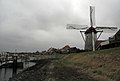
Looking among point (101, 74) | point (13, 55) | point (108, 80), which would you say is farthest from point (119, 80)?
point (13, 55)

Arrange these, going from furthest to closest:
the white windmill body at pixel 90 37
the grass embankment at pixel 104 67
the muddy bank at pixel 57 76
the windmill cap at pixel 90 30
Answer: the windmill cap at pixel 90 30 → the white windmill body at pixel 90 37 → the muddy bank at pixel 57 76 → the grass embankment at pixel 104 67

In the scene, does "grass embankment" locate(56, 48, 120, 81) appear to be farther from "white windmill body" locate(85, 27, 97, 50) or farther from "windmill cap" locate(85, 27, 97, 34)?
"windmill cap" locate(85, 27, 97, 34)

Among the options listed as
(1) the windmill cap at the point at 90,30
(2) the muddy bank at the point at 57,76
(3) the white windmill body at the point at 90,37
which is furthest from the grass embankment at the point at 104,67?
(1) the windmill cap at the point at 90,30

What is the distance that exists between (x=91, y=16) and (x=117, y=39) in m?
18.5

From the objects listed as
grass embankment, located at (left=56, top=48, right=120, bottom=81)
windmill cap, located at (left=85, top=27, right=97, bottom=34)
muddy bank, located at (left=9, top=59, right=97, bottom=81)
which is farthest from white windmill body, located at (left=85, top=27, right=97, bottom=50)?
muddy bank, located at (left=9, top=59, right=97, bottom=81)

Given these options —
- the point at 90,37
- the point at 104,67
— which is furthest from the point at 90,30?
the point at 104,67

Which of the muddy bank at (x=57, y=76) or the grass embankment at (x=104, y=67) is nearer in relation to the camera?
the grass embankment at (x=104, y=67)

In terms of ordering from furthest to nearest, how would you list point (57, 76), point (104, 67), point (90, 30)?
point (90, 30) → point (104, 67) → point (57, 76)

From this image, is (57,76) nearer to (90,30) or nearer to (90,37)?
(90,37)

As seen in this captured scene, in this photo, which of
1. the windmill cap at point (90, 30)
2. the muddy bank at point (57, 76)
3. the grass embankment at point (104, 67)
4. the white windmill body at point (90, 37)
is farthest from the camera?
the windmill cap at point (90, 30)

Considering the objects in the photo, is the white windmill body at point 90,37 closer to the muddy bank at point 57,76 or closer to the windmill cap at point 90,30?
the windmill cap at point 90,30

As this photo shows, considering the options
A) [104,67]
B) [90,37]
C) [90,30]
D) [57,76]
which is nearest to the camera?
[57,76]

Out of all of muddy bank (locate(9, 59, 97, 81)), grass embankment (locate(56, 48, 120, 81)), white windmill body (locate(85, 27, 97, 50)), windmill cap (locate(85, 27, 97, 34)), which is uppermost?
windmill cap (locate(85, 27, 97, 34))

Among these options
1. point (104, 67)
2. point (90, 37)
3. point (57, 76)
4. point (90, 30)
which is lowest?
point (57, 76)
